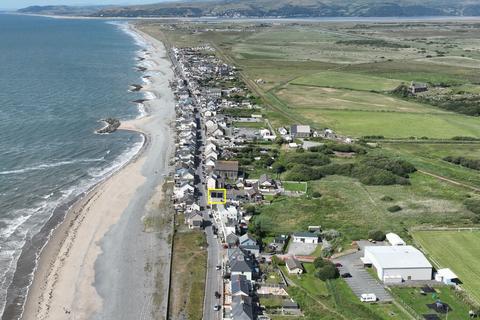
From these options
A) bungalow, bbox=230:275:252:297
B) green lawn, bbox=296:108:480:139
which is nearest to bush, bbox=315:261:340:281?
bungalow, bbox=230:275:252:297

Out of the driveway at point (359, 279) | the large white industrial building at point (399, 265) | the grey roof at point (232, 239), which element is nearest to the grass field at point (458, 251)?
the large white industrial building at point (399, 265)

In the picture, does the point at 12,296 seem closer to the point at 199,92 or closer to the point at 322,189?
the point at 322,189

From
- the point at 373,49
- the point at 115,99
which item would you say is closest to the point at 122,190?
the point at 115,99

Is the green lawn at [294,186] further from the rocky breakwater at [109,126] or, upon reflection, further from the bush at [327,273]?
the rocky breakwater at [109,126]

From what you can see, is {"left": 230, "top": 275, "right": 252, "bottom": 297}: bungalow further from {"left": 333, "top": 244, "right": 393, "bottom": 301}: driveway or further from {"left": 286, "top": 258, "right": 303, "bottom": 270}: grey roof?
{"left": 333, "top": 244, "right": 393, "bottom": 301}: driveway

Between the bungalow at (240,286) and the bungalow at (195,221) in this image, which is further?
the bungalow at (195,221)

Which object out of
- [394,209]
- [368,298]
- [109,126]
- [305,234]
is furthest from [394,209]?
[109,126]
